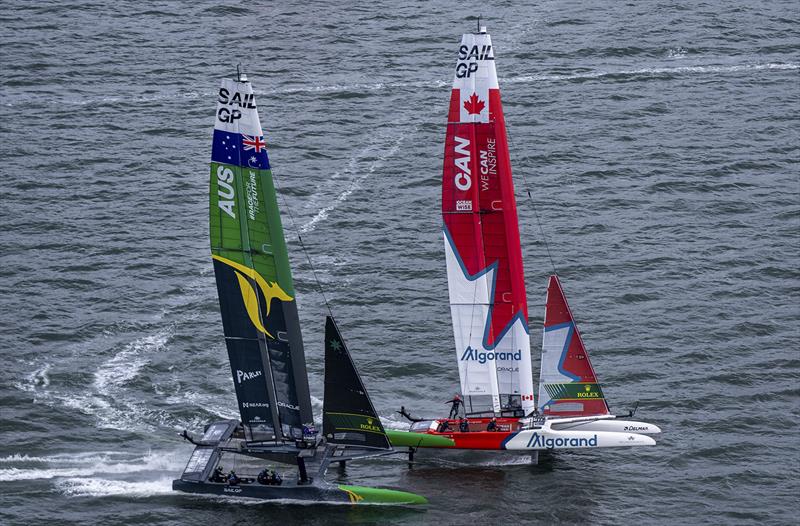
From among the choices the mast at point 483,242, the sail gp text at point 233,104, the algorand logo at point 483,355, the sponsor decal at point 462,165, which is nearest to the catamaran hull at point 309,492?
the mast at point 483,242

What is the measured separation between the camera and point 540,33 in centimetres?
14338

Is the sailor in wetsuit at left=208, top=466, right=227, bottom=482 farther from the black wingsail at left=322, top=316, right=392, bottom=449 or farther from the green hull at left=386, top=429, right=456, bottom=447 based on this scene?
the green hull at left=386, top=429, right=456, bottom=447

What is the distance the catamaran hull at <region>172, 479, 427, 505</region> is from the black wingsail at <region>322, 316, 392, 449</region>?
3105 millimetres


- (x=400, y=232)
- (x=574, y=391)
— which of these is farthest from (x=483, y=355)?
(x=400, y=232)

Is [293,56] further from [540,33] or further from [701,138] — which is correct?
[701,138]

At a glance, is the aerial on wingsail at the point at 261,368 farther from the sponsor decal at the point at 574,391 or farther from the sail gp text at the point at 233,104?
the sponsor decal at the point at 574,391

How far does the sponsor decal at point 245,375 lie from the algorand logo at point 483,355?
1138cm

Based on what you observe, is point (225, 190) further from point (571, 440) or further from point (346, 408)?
point (571, 440)

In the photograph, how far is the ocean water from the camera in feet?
259

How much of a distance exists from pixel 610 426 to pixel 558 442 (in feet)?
11.1

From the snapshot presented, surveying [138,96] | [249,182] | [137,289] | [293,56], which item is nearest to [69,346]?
[137,289]

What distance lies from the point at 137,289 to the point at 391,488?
31.4 meters

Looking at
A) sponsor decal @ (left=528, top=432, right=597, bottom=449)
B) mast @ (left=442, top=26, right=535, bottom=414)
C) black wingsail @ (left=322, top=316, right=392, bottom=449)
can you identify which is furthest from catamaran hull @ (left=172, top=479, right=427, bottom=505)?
mast @ (left=442, top=26, right=535, bottom=414)

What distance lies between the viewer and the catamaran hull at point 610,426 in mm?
79250
